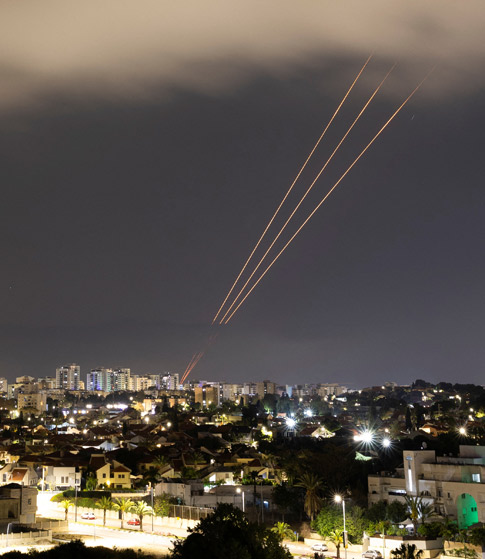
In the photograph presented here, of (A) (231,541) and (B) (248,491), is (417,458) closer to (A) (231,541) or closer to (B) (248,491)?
(B) (248,491)

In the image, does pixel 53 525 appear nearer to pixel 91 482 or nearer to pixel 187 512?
pixel 187 512

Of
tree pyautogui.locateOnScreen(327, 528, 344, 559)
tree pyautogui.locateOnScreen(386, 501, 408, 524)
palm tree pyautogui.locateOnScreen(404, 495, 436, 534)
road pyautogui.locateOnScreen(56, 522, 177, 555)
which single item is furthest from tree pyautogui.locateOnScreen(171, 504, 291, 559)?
tree pyautogui.locateOnScreen(386, 501, 408, 524)

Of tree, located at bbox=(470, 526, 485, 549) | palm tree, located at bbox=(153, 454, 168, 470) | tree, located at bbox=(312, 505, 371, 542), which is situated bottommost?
tree, located at bbox=(470, 526, 485, 549)

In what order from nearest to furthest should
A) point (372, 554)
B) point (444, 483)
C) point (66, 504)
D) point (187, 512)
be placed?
point (372, 554), point (444, 483), point (187, 512), point (66, 504)

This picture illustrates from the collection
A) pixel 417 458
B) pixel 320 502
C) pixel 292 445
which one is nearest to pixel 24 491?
pixel 320 502

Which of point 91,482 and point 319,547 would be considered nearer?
point 319,547

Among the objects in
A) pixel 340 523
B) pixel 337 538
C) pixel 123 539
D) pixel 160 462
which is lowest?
pixel 337 538

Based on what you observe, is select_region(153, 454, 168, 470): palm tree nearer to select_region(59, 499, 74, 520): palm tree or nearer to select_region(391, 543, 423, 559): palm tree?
Result: select_region(59, 499, 74, 520): palm tree

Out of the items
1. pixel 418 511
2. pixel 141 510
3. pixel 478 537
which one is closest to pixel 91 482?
pixel 141 510

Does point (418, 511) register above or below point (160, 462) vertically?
below
